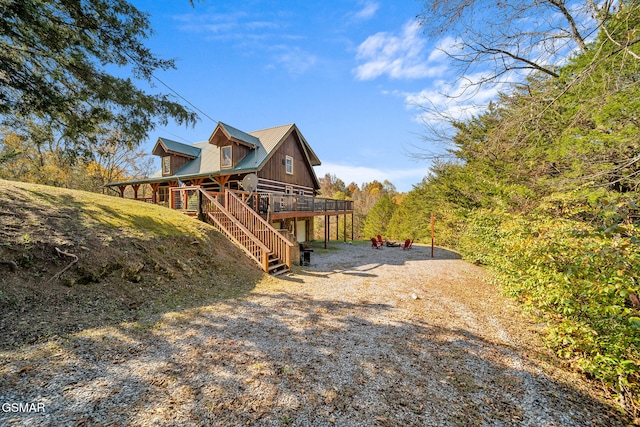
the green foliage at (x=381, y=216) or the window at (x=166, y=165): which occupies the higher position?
the window at (x=166, y=165)

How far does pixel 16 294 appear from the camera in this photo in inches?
169

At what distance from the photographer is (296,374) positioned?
11.4 feet

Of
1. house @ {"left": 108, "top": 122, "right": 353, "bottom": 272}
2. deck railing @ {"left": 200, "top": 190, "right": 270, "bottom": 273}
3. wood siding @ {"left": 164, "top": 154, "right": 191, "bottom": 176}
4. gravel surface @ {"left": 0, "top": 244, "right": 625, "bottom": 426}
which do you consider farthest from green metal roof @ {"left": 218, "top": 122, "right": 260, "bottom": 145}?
gravel surface @ {"left": 0, "top": 244, "right": 625, "bottom": 426}

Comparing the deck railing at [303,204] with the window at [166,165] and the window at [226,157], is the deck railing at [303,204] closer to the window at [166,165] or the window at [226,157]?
the window at [226,157]

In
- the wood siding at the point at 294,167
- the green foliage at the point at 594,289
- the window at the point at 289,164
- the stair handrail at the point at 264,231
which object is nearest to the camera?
the green foliage at the point at 594,289

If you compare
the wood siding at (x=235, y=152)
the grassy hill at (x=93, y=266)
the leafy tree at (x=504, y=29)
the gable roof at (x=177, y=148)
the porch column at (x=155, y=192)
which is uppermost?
the gable roof at (x=177, y=148)

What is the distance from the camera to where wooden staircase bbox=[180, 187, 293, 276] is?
31.8ft

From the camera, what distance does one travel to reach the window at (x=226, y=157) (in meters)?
16.3

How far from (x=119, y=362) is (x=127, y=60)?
6.52m

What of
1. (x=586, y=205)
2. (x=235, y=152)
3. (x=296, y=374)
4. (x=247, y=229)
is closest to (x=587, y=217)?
(x=586, y=205)

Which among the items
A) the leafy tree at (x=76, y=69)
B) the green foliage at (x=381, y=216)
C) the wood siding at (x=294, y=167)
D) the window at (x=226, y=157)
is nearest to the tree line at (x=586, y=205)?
the leafy tree at (x=76, y=69)

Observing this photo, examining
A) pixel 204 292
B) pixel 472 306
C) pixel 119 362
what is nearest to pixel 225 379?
pixel 119 362

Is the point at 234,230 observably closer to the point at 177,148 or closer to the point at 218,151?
the point at 218,151

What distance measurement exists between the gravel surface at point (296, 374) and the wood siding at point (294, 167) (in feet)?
39.3
